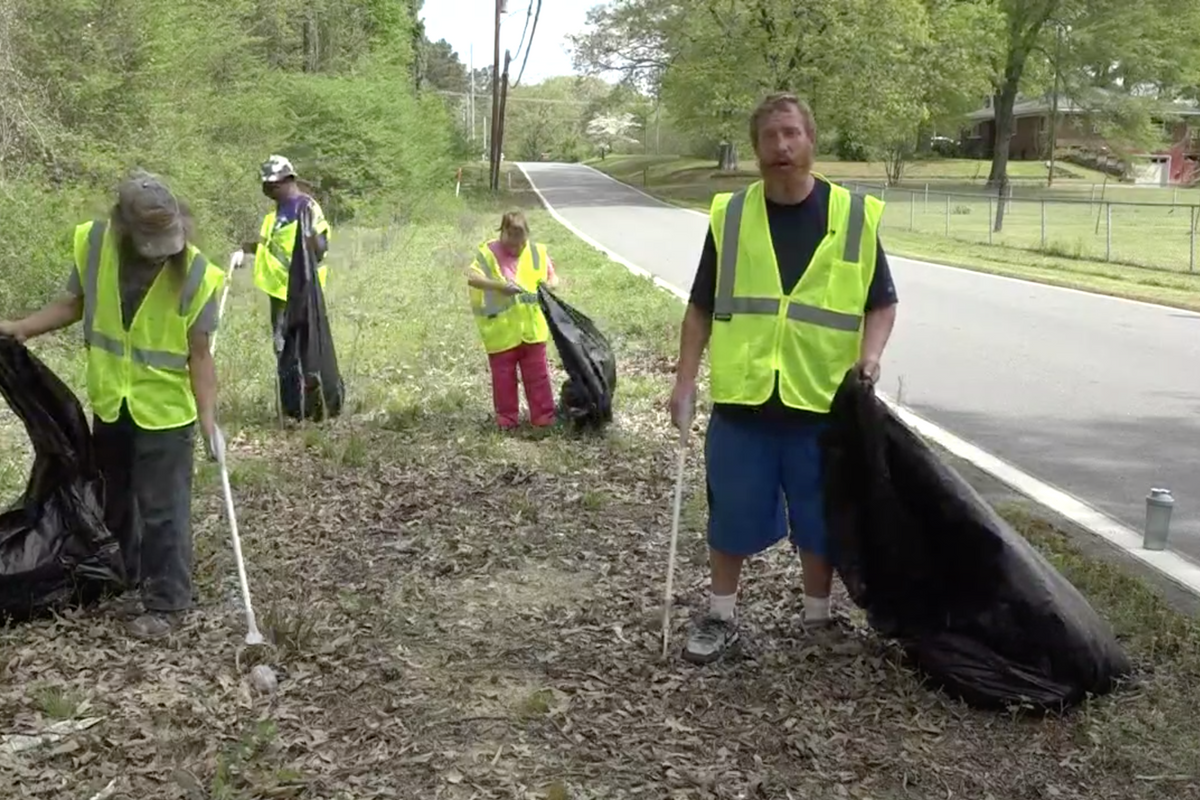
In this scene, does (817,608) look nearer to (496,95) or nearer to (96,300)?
(96,300)

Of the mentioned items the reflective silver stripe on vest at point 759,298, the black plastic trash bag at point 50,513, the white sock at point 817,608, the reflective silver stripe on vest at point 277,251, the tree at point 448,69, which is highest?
the tree at point 448,69

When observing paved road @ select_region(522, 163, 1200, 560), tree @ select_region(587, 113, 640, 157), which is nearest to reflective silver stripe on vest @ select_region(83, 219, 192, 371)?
paved road @ select_region(522, 163, 1200, 560)

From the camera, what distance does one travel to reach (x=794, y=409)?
12.8 feet

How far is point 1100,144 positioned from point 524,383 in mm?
60177

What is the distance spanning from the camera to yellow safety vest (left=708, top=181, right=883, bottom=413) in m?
3.83

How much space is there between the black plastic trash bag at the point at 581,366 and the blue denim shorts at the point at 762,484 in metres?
3.24

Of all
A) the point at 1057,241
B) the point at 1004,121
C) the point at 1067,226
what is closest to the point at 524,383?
the point at 1057,241

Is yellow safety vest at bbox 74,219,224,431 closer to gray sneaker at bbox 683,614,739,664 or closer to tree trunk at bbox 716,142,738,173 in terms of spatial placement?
gray sneaker at bbox 683,614,739,664

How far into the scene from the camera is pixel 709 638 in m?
4.20

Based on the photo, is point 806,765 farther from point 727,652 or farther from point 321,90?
point 321,90

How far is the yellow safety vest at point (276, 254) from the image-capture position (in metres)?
7.50

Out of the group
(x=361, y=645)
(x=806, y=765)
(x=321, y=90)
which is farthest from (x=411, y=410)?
(x=321, y=90)

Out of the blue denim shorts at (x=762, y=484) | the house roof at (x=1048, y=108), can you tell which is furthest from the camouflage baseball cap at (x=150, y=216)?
the house roof at (x=1048, y=108)

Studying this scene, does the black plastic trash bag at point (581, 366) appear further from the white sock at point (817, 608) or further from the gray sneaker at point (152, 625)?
the gray sneaker at point (152, 625)
